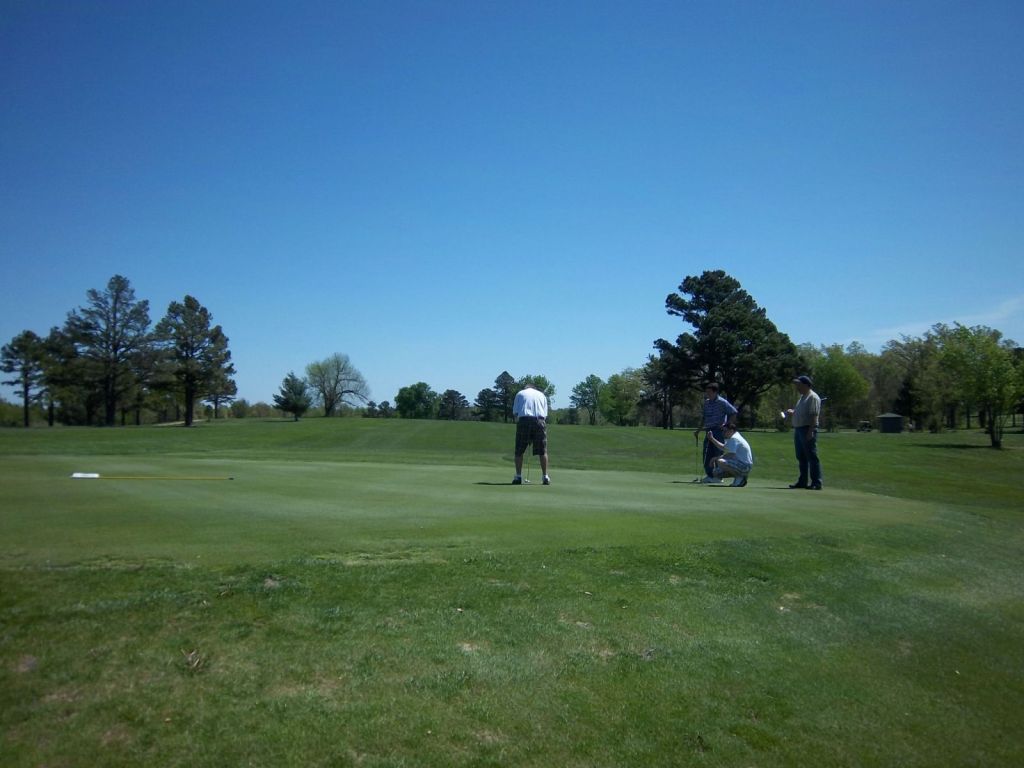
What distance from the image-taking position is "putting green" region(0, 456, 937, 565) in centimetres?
605

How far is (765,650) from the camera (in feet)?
16.8

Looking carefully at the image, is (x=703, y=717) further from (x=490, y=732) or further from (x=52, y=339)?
(x=52, y=339)

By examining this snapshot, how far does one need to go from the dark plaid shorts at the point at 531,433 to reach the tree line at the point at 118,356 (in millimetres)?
69735

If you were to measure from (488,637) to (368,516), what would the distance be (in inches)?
130

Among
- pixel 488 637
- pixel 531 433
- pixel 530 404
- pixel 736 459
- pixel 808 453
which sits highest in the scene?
pixel 530 404

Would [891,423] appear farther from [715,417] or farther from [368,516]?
[368,516]

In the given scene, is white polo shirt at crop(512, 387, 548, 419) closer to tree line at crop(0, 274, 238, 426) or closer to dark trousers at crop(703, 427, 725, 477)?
dark trousers at crop(703, 427, 725, 477)

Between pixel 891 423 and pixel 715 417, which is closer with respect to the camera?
pixel 715 417

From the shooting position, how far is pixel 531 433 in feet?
44.0

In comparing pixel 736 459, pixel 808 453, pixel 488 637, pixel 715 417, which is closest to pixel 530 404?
pixel 715 417

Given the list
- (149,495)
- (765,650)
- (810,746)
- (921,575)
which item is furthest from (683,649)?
(149,495)

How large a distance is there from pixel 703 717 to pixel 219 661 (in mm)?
2901

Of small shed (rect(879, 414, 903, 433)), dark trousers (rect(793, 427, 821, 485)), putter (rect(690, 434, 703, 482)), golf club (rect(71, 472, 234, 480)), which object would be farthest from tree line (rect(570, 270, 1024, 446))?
golf club (rect(71, 472, 234, 480))

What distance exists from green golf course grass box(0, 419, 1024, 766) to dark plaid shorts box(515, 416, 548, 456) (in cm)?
446
